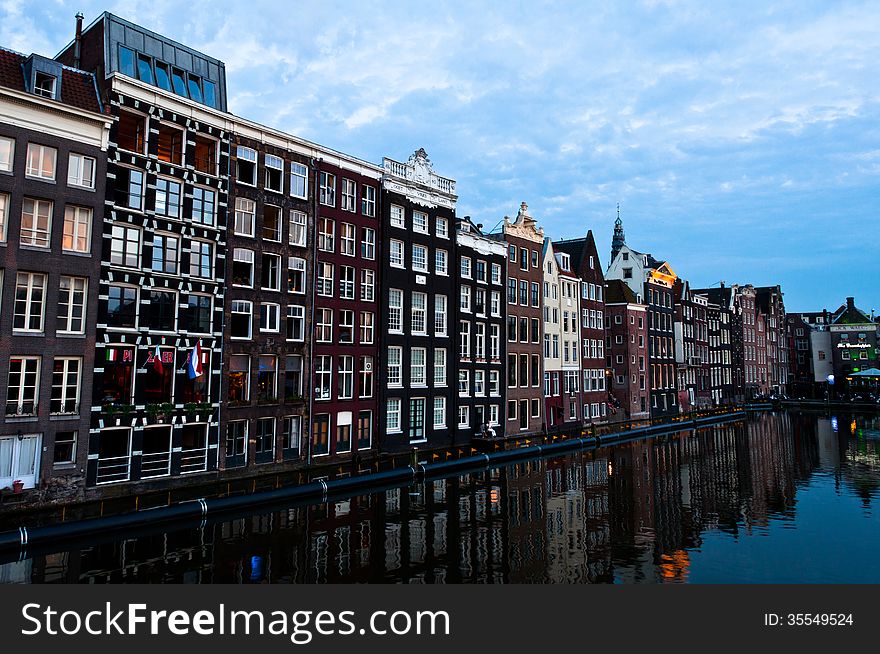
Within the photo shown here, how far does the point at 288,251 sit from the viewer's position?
4744 cm

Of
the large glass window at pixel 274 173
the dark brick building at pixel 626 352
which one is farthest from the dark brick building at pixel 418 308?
Answer: the dark brick building at pixel 626 352

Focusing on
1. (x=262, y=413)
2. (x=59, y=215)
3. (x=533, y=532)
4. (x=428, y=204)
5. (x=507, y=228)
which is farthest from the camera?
(x=507, y=228)

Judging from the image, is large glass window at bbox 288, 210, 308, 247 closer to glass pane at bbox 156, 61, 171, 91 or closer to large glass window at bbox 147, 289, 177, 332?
large glass window at bbox 147, 289, 177, 332

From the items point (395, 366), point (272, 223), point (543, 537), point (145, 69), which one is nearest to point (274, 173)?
point (272, 223)

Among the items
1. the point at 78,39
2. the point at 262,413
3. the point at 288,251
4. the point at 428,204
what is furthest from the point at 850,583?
the point at 78,39

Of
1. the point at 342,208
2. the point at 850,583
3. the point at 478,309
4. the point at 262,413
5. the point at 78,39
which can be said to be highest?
the point at 78,39

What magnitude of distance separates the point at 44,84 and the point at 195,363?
18.2m

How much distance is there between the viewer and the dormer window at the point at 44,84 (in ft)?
115

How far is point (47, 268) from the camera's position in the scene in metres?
33.9

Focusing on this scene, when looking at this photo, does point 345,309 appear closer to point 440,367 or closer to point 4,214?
point 440,367

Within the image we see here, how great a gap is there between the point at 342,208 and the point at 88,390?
988 inches

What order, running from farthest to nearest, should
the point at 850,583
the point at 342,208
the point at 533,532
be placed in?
1. the point at 342,208
2. the point at 533,532
3. the point at 850,583

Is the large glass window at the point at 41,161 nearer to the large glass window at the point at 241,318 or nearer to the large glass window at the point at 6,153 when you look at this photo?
the large glass window at the point at 6,153

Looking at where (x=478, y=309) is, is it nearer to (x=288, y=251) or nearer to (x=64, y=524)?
(x=288, y=251)
